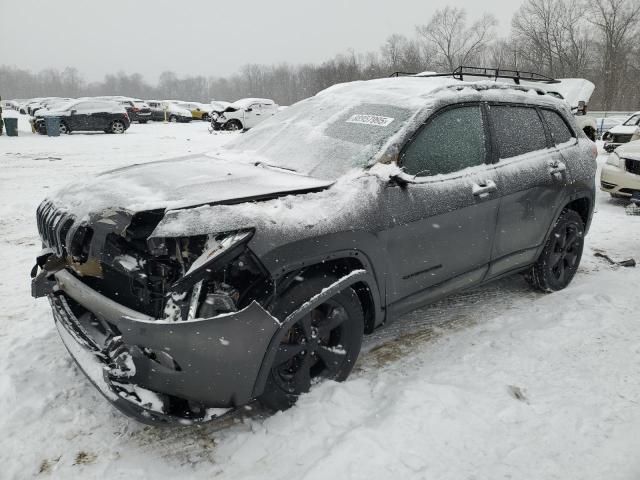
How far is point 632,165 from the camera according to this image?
823 centimetres

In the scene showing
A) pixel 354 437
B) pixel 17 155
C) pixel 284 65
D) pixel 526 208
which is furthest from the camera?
pixel 284 65

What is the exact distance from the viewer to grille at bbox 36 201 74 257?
2709 millimetres

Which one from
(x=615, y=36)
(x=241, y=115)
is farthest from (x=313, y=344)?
(x=615, y=36)

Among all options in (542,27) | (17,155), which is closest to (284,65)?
(542,27)

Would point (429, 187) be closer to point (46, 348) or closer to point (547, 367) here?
point (547, 367)

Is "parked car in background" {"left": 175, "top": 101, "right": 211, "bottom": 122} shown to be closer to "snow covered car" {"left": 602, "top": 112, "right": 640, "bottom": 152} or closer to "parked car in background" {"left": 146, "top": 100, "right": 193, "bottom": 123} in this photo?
"parked car in background" {"left": 146, "top": 100, "right": 193, "bottom": 123}

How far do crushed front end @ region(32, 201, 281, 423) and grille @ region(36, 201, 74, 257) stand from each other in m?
0.05

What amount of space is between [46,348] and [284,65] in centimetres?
13240

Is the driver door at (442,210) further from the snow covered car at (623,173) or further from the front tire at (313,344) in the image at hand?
the snow covered car at (623,173)

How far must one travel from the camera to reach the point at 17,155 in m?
14.6

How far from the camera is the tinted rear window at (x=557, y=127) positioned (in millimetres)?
4343

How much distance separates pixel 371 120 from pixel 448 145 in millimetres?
544

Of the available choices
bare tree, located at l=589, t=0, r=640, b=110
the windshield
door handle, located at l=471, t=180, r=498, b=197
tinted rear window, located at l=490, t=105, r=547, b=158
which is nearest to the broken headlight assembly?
the windshield

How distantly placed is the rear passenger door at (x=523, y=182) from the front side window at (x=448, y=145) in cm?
22
